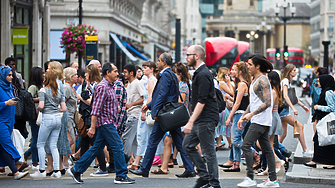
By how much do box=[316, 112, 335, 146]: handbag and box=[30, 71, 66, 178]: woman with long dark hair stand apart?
4.31m

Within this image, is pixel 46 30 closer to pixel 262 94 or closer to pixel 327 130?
pixel 327 130

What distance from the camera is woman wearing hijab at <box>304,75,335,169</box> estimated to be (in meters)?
9.06

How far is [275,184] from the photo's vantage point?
7.80 metres

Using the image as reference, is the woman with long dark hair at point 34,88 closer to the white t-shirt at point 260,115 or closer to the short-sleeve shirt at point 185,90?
the short-sleeve shirt at point 185,90

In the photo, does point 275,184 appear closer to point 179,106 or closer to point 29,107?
point 179,106

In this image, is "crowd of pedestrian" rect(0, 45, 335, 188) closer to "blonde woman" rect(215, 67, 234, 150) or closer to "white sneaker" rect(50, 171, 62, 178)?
"white sneaker" rect(50, 171, 62, 178)

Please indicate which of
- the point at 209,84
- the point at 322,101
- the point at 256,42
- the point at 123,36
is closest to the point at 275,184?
the point at 209,84

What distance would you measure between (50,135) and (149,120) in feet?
5.89

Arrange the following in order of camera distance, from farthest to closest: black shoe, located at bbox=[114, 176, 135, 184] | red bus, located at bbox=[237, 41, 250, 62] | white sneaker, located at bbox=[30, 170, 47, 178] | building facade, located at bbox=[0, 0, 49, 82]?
red bus, located at bbox=[237, 41, 250, 62] < building facade, located at bbox=[0, 0, 49, 82] < white sneaker, located at bbox=[30, 170, 47, 178] < black shoe, located at bbox=[114, 176, 135, 184]

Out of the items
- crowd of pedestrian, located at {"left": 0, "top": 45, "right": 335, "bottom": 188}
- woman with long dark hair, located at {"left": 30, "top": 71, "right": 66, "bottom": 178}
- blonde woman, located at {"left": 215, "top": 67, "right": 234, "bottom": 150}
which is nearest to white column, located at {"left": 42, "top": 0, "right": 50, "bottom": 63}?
blonde woman, located at {"left": 215, "top": 67, "right": 234, "bottom": 150}

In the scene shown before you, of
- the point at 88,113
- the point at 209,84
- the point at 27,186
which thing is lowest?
the point at 27,186

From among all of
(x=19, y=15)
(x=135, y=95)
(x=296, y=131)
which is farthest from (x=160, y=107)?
(x=19, y=15)

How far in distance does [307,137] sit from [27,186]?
756 cm

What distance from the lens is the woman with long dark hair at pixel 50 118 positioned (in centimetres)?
848
